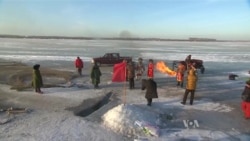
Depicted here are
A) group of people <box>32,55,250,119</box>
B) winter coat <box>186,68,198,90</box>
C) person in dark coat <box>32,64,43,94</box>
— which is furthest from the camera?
person in dark coat <box>32,64,43,94</box>

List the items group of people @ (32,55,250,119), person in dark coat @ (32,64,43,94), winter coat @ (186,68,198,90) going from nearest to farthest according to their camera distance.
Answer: group of people @ (32,55,250,119), winter coat @ (186,68,198,90), person in dark coat @ (32,64,43,94)

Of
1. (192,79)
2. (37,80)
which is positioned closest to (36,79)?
(37,80)

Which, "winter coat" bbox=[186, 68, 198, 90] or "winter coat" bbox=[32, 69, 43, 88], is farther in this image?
"winter coat" bbox=[32, 69, 43, 88]

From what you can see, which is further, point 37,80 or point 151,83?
point 37,80

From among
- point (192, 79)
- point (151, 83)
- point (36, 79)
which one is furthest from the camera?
point (36, 79)

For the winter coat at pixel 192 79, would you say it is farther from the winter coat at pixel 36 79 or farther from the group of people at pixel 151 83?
the winter coat at pixel 36 79

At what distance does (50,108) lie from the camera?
12148 mm

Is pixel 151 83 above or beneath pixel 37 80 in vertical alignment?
above

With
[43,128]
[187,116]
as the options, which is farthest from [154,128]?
[43,128]

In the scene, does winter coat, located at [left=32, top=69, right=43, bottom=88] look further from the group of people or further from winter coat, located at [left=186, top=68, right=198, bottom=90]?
winter coat, located at [left=186, top=68, right=198, bottom=90]

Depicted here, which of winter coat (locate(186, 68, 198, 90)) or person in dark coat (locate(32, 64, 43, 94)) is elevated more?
winter coat (locate(186, 68, 198, 90))

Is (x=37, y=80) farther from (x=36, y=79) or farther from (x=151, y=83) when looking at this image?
(x=151, y=83)

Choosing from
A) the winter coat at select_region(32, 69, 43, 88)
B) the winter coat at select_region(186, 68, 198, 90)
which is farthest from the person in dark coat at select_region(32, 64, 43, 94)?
the winter coat at select_region(186, 68, 198, 90)

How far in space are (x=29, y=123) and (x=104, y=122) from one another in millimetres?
2212
